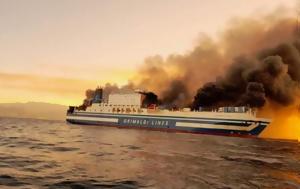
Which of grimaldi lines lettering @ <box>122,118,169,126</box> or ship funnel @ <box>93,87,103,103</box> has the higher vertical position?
ship funnel @ <box>93,87,103,103</box>

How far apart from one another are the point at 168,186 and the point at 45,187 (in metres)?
6.22

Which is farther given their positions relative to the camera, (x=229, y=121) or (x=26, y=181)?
(x=229, y=121)

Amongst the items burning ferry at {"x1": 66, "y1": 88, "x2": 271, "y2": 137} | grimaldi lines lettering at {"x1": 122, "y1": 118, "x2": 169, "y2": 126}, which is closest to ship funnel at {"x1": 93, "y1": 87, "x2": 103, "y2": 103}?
burning ferry at {"x1": 66, "y1": 88, "x2": 271, "y2": 137}

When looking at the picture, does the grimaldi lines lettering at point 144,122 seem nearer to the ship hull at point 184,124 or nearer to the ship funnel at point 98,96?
the ship hull at point 184,124

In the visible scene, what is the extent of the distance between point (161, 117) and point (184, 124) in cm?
999

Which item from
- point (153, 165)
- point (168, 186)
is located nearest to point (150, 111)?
point (153, 165)

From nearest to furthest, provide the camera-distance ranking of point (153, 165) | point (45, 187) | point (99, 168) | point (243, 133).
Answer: point (45, 187) → point (99, 168) → point (153, 165) → point (243, 133)

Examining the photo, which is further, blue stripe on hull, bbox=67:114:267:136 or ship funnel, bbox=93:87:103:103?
ship funnel, bbox=93:87:103:103

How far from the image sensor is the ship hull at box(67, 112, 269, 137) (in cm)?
9381

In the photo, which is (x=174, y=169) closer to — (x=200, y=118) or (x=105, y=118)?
(x=200, y=118)

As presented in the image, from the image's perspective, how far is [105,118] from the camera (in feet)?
404

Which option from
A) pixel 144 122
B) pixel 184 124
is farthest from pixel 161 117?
pixel 184 124

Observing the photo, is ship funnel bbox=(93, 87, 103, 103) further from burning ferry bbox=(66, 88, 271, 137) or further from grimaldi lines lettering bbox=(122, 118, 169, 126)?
grimaldi lines lettering bbox=(122, 118, 169, 126)

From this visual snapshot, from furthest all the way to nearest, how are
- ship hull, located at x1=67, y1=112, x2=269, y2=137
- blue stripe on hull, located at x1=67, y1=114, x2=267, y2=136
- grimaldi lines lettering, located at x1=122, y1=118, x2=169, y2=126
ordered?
grimaldi lines lettering, located at x1=122, y1=118, x2=169, y2=126
blue stripe on hull, located at x1=67, y1=114, x2=267, y2=136
ship hull, located at x1=67, y1=112, x2=269, y2=137
